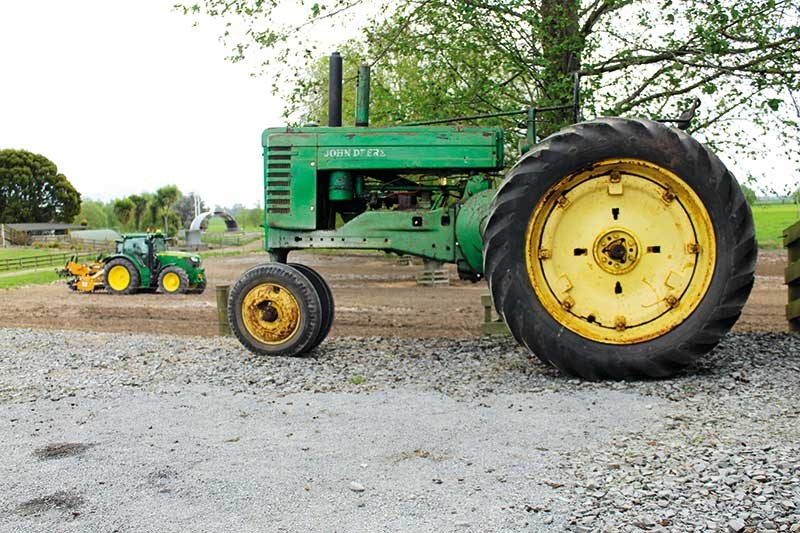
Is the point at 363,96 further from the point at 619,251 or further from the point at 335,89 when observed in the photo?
the point at 619,251

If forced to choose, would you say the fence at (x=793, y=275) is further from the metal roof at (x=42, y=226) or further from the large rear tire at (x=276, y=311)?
the metal roof at (x=42, y=226)

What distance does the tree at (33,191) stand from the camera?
74562 millimetres

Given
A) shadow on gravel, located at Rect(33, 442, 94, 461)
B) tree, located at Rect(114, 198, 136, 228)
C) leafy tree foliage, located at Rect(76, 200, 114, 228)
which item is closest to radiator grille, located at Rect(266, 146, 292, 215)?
shadow on gravel, located at Rect(33, 442, 94, 461)

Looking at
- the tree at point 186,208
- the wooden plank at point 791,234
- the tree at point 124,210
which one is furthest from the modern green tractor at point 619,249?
the tree at point 186,208

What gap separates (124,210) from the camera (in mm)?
89688

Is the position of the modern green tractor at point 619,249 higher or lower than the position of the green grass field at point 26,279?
higher

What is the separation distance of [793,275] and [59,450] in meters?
7.04

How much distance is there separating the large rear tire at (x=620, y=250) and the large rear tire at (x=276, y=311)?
2.13m

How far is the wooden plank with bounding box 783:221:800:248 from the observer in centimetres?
857

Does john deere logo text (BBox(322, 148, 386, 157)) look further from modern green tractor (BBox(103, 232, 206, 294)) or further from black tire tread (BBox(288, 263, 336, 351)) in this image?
modern green tractor (BBox(103, 232, 206, 294))

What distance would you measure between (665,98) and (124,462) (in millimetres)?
10418

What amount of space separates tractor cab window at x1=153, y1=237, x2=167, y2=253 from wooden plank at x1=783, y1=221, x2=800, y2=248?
18767 millimetres

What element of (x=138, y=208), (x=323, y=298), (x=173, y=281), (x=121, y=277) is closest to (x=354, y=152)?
(x=323, y=298)

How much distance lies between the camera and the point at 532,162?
21.9 feet
